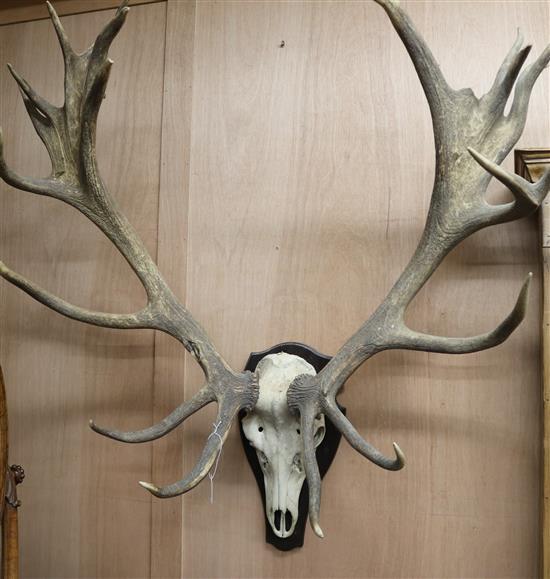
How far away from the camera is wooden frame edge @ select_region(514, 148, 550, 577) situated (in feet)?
4.33

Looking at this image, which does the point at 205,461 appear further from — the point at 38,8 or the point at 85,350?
the point at 38,8

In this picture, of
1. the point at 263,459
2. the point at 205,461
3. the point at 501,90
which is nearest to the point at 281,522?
the point at 263,459

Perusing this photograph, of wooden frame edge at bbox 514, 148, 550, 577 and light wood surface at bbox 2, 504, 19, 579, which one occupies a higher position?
wooden frame edge at bbox 514, 148, 550, 577

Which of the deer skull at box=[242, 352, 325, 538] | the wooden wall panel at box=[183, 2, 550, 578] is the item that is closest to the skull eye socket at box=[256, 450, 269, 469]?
the deer skull at box=[242, 352, 325, 538]

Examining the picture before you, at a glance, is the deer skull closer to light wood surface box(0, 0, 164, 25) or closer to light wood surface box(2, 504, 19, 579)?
light wood surface box(2, 504, 19, 579)

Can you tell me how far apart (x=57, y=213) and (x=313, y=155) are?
26.6 inches

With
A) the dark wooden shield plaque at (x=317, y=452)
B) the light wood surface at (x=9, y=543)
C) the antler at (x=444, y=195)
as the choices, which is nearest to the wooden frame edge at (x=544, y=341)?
the antler at (x=444, y=195)

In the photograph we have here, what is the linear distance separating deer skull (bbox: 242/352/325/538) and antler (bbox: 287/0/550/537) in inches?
4.6

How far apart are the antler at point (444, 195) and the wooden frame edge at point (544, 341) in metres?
0.09

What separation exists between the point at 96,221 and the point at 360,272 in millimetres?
587

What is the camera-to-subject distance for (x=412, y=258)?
1.34 m

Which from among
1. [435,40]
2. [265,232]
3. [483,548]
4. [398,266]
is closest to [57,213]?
[265,232]

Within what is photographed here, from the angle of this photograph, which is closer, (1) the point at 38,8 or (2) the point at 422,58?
(2) the point at 422,58

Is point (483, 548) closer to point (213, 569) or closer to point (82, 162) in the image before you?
point (213, 569)
